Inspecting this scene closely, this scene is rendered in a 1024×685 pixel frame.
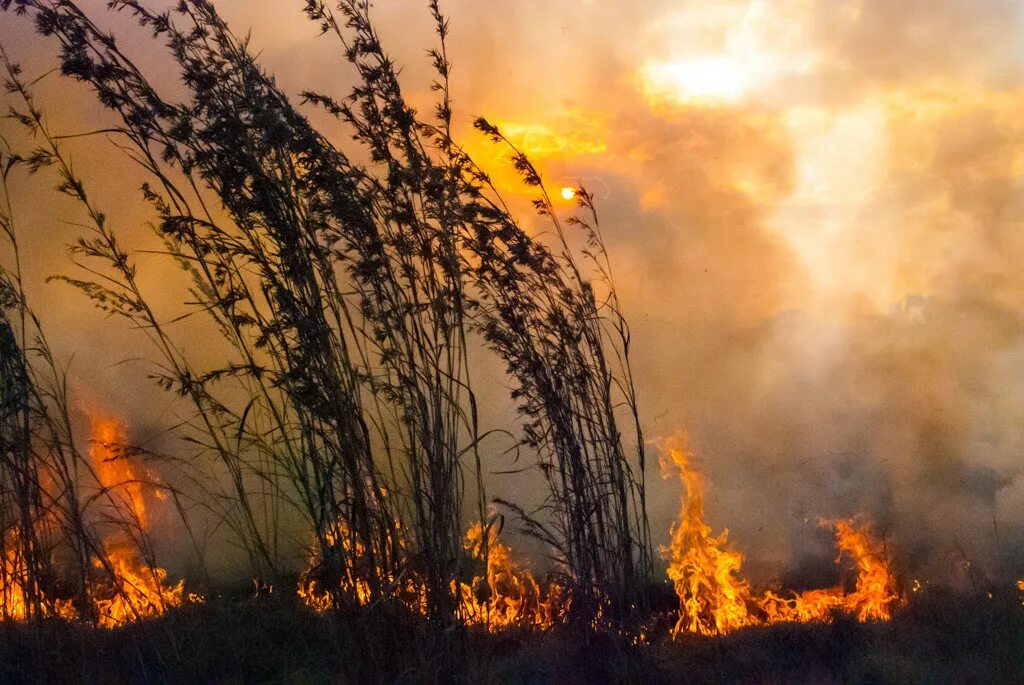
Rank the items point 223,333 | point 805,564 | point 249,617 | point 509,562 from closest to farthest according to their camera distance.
Answer: point 223,333
point 249,617
point 509,562
point 805,564

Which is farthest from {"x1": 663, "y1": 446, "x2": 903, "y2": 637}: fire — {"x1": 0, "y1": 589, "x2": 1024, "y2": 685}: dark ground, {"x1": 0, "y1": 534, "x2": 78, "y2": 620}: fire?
{"x1": 0, "y1": 534, "x2": 78, "y2": 620}: fire

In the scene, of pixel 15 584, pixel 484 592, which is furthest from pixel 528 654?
pixel 15 584

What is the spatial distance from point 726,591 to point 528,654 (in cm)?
252

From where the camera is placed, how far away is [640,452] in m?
4.22

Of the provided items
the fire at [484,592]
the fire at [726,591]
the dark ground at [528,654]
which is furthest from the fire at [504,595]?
the fire at [726,591]

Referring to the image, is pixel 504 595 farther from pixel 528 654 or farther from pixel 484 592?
pixel 528 654

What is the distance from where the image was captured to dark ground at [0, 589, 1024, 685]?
13.0 ft

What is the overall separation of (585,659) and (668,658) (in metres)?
0.39

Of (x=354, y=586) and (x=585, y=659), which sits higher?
(x=354, y=586)

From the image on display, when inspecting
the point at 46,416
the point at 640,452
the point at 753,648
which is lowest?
the point at 753,648

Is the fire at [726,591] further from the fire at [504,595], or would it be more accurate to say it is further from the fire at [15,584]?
the fire at [15,584]

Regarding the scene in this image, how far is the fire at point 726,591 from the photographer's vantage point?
19.7 feet

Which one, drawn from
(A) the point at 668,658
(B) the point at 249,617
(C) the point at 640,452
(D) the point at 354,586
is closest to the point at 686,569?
(A) the point at 668,658

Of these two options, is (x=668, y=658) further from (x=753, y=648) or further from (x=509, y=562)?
(x=509, y=562)
